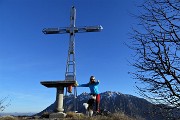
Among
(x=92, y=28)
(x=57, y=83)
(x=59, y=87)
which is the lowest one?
(x=59, y=87)

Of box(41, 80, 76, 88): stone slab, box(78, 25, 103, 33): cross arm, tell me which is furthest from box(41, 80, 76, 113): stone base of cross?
box(78, 25, 103, 33): cross arm

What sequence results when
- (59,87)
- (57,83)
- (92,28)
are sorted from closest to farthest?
(57,83), (59,87), (92,28)

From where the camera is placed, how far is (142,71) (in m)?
7.18

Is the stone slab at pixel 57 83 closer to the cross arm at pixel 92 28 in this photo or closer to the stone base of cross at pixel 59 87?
the stone base of cross at pixel 59 87

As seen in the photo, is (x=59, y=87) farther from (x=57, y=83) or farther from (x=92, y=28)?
(x=92, y=28)

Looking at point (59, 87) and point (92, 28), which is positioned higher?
point (92, 28)

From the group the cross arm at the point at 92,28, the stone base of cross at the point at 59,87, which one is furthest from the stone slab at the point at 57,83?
the cross arm at the point at 92,28

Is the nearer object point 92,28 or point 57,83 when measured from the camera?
point 57,83

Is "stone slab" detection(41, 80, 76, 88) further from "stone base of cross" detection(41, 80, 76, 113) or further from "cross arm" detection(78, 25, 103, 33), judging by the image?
"cross arm" detection(78, 25, 103, 33)

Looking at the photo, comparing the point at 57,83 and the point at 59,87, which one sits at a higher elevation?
the point at 57,83

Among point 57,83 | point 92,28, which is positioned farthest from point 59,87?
point 92,28

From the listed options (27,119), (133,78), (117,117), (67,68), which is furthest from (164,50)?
(67,68)

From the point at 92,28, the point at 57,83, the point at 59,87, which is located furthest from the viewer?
the point at 92,28

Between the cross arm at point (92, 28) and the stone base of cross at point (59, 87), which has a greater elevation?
the cross arm at point (92, 28)
